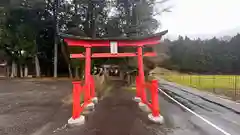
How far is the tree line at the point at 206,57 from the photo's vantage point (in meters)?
47.1

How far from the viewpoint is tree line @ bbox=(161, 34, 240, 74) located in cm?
4712

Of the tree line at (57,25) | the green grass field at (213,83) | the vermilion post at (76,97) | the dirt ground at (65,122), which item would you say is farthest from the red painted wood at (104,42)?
the tree line at (57,25)

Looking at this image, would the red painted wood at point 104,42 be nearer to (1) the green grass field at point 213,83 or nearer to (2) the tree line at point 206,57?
(1) the green grass field at point 213,83

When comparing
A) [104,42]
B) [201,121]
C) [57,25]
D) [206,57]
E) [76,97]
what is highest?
[57,25]

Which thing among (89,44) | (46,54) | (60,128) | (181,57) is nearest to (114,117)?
(60,128)

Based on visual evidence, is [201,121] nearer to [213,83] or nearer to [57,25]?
[213,83]

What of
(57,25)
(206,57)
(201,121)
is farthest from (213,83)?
(206,57)

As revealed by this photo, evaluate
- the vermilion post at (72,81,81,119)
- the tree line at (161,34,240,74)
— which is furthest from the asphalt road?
the tree line at (161,34,240,74)

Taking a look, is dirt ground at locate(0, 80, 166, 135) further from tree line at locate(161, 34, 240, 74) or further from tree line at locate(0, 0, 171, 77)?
tree line at locate(161, 34, 240, 74)

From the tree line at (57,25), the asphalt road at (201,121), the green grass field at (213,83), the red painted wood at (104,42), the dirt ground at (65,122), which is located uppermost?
the tree line at (57,25)

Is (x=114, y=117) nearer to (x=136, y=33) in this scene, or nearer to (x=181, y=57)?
(x=136, y=33)

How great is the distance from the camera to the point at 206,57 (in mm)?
48562

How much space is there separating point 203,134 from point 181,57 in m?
45.0

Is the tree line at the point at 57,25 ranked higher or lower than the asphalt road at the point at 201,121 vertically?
higher
